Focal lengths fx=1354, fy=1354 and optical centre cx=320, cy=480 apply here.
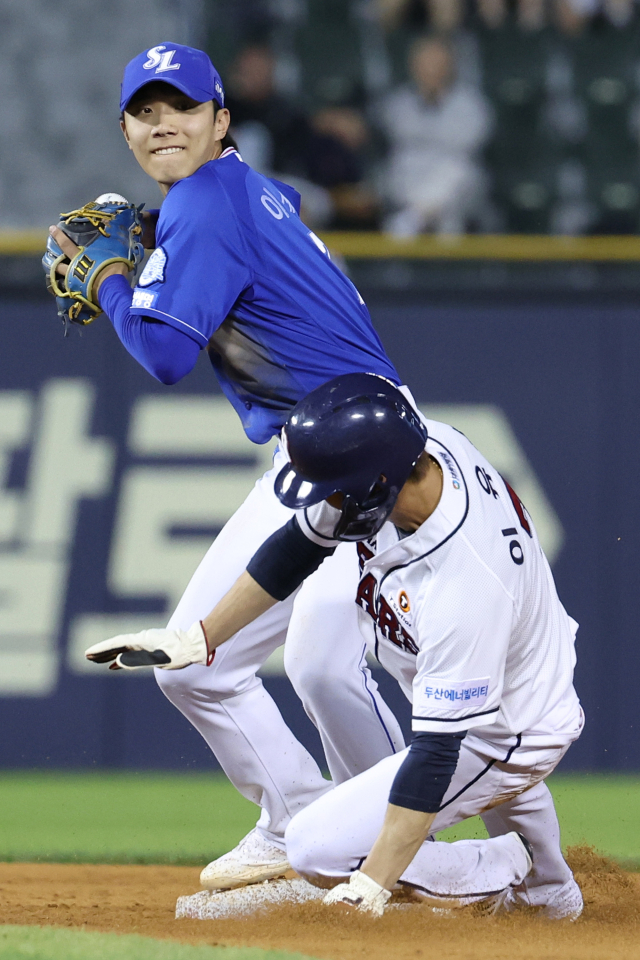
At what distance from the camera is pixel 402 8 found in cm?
886

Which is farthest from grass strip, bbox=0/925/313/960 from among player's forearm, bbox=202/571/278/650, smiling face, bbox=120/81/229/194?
smiling face, bbox=120/81/229/194

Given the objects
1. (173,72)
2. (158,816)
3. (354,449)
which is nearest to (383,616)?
(354,449)

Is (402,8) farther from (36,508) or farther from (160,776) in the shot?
(160,776)

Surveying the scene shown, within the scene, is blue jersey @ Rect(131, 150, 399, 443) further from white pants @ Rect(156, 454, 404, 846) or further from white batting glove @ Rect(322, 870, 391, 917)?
white batting glove @ Rect(322, 870, 391, 917)

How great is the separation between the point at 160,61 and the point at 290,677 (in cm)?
180

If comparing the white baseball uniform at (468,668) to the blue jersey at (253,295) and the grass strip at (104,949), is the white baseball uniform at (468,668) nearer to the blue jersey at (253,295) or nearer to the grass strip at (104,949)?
the blue jersey at (253,295)

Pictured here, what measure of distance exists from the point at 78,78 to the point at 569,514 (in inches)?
164

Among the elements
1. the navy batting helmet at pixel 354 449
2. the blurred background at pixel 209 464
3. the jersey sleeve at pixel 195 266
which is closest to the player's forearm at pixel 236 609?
the navy batting helmet at pixel 354 449

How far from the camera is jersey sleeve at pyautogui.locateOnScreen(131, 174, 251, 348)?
3527 mm

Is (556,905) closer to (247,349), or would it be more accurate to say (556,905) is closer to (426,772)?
(426,772)

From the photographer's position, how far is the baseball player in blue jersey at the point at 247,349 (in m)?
3.58

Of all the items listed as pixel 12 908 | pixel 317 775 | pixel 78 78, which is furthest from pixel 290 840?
pixel 78 78

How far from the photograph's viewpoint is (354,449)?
314 centimetres

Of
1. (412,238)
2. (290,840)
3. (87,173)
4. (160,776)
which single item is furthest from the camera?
(87,173)
